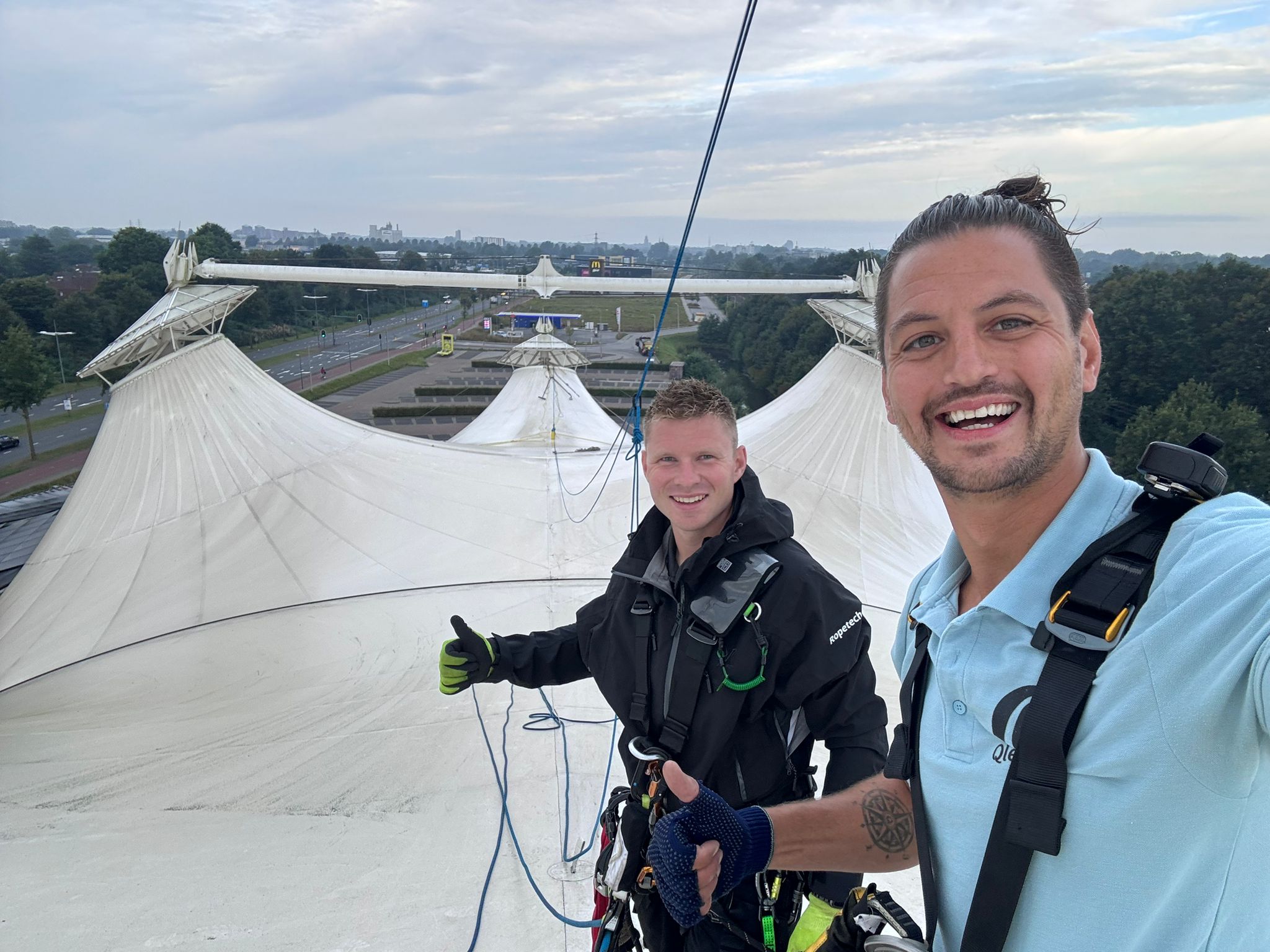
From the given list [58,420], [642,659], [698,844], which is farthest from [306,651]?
[58,420]

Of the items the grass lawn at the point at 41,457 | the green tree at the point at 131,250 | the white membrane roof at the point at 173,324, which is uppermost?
the green tree at the point at 131,250

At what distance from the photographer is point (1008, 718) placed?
950 mm

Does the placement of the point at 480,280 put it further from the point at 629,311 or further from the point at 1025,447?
the point at 629,311

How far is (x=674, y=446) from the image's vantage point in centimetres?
217

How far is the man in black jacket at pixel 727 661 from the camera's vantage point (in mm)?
1949

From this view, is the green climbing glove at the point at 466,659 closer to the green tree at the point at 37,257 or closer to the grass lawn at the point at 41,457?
the grass lawn at the point at 41,457

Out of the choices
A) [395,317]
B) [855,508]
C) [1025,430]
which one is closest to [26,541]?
[855,508]

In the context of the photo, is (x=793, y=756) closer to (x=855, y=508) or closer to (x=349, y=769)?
(x=349, y=769)

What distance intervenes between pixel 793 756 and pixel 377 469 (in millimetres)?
6100

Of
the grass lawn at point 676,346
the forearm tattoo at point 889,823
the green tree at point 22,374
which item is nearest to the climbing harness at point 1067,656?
the forearm tattoo at point 889,823

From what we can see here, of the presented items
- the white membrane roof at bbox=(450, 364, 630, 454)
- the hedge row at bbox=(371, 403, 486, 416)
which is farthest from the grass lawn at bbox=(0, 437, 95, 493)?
the white membrane roof at bbox=(450, 364, 630, 454)

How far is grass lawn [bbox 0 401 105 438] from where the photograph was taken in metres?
21.9

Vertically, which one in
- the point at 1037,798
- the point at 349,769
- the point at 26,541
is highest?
the point at 1037,798

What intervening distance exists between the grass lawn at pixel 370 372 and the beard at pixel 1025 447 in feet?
82.8
